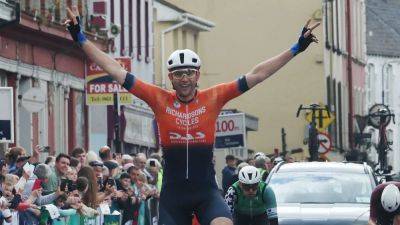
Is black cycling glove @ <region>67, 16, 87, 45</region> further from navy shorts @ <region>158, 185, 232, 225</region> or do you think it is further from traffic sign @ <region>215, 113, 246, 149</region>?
traffic sign @ <region>215, 113, 246, 149</region>

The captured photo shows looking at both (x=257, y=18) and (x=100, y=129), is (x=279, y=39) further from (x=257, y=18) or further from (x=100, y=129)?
(x=100, y=129)

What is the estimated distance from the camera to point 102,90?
36.2 metres

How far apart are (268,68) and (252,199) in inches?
302

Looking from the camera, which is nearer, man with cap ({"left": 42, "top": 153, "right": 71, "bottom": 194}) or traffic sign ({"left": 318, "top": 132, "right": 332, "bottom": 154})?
man with cap ({"left": 42, "top": 153, "right": 71, "bottom": 194})

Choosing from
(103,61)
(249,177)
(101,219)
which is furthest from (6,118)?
(103,61)

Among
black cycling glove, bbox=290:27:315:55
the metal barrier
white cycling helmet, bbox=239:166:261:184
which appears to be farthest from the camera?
white cycling helmet, bbox=239:166:261:184

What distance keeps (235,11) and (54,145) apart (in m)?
31.6

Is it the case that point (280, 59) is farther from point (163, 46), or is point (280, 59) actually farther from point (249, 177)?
point (163, 46)

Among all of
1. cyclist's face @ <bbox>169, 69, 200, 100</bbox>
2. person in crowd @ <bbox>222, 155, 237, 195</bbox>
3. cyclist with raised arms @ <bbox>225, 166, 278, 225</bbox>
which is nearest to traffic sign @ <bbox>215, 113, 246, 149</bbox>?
person in crowd @ <bbox>222, 155, 237, 195</bbox>

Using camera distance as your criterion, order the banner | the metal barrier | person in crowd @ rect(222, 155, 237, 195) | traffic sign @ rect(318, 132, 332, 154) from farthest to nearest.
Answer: traffic sign @ rect(318, 132, 332, 154) < the banner < person in crowd @ rect(222, 155, 237, 195) < the metal barrier

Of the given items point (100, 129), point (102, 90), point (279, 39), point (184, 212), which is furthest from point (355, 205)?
point (279, 39)

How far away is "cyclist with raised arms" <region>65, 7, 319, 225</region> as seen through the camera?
14.8 meters

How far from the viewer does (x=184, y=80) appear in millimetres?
14852

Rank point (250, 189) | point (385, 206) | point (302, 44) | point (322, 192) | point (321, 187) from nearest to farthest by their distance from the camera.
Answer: point (385, 206) → point (302, 44) → point (250, 189) → point (322, 192) → point (321, 187)
